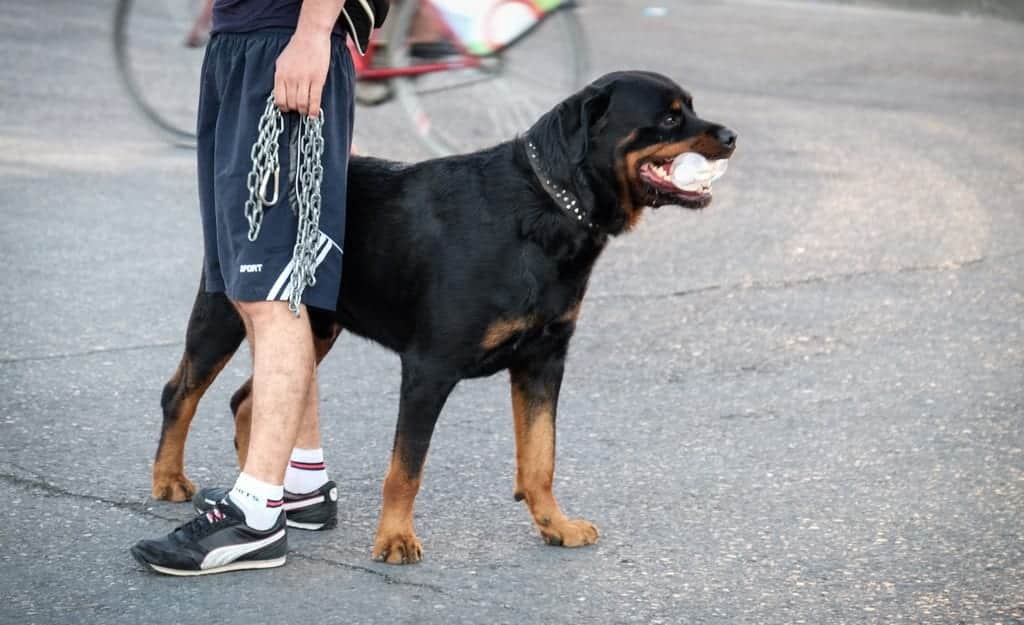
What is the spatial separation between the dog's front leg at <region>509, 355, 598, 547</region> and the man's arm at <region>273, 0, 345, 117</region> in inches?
35.9

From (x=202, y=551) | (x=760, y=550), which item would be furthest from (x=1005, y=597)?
(x=202, y=551)

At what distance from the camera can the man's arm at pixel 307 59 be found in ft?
11.5

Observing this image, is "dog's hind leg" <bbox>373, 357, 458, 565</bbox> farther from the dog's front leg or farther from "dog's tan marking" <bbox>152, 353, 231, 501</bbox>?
"dog's tan marking" <bbox>152, 353, 231, 501</bbox>

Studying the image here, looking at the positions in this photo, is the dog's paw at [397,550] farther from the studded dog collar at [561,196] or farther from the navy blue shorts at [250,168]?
→ the studded dog collar at [561,196]

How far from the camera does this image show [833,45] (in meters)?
12.9

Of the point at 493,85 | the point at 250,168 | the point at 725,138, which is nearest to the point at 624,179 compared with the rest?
the point at 725,138

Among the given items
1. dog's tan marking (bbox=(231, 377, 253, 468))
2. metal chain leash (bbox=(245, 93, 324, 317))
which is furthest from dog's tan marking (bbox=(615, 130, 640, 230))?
dog's tan marking (bbox=(231, 377, 253, 468))

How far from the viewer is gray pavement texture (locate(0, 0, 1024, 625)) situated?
11.9 feet

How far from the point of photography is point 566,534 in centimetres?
393

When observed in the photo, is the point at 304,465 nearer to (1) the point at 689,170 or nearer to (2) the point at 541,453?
(2) the point at 541,453

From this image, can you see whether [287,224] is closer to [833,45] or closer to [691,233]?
[691,233]

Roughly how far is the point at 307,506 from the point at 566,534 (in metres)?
0.68

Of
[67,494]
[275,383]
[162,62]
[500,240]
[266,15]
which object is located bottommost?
[162,62]

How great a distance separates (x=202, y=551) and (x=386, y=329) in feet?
2.34
